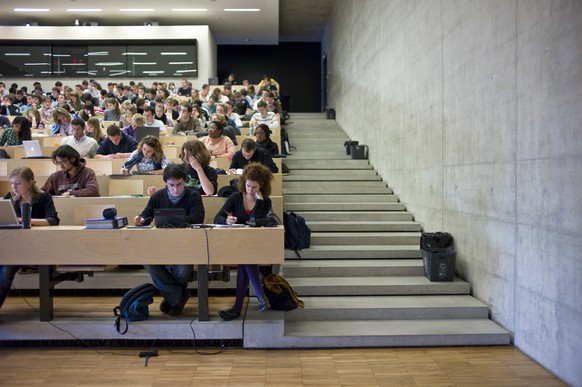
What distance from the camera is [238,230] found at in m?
3.67

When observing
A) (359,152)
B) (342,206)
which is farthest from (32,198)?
(359,152)

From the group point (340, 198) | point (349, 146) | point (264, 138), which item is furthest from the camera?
point (349, 146)

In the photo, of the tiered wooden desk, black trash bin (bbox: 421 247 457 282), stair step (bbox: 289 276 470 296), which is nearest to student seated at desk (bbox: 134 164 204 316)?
the tiered wooden desk

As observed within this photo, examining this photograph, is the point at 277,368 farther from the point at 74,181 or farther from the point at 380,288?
the point at 74,181

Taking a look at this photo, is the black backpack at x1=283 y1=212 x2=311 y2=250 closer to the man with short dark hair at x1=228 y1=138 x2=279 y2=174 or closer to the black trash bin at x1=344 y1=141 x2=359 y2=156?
the man with short dark hair at x1=228 y1=138 x2=279 y2=174

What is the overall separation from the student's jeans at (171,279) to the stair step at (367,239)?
1.97 metres

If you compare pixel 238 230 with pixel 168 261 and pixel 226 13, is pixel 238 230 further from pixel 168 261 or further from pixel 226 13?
pixel 226 13

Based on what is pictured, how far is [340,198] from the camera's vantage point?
6.86 metres

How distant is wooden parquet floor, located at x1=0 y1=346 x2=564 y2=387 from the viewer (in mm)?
3172

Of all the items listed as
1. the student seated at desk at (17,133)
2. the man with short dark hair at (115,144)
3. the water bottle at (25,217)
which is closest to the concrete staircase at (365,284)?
the water bottle at (25,217)

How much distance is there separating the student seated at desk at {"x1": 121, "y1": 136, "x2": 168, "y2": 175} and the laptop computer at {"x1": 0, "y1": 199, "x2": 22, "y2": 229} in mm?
1635

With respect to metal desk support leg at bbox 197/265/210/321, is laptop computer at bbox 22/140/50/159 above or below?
above

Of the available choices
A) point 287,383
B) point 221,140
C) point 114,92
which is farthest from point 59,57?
point 287,383

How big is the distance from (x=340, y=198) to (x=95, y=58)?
10593 mm
